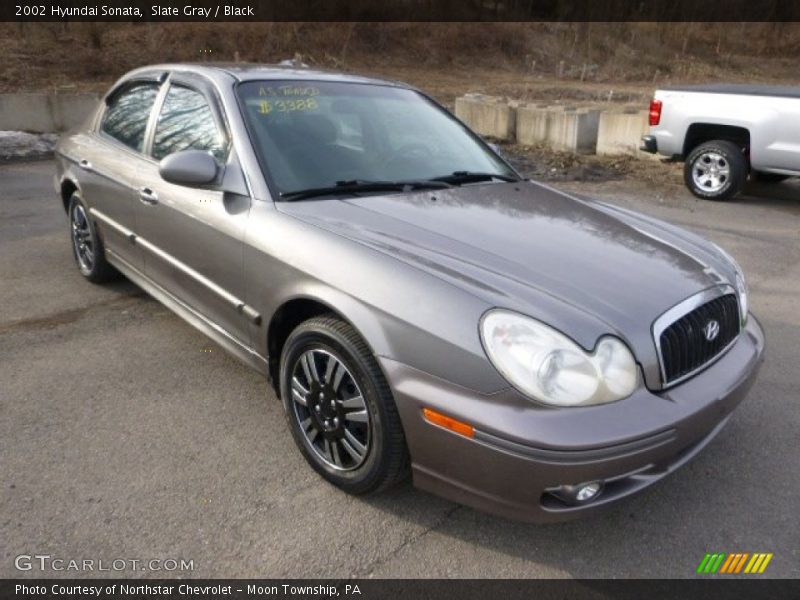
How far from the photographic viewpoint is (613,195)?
8.52m

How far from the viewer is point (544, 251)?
2.57 m

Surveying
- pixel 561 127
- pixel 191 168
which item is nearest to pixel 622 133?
pixel 561 127

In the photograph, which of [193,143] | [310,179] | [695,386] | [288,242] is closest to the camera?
[695,386]

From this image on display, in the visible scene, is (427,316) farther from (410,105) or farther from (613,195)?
(613,195)

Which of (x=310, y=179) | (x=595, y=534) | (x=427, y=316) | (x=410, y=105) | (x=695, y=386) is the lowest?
(x=595, y=534)

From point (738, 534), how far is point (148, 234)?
10.6 ft

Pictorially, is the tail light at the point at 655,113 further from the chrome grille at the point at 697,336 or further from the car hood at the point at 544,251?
the chrome grille at the point at 697,336

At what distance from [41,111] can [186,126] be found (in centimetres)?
1029

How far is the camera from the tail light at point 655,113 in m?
8.45

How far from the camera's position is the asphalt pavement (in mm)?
2305

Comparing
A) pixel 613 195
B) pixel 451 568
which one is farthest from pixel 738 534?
pixel 613 195

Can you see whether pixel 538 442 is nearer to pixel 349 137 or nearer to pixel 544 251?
pixel 544 251

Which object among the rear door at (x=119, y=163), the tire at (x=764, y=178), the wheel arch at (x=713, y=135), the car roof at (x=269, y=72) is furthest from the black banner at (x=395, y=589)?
the tire at (x=764, y=178)
